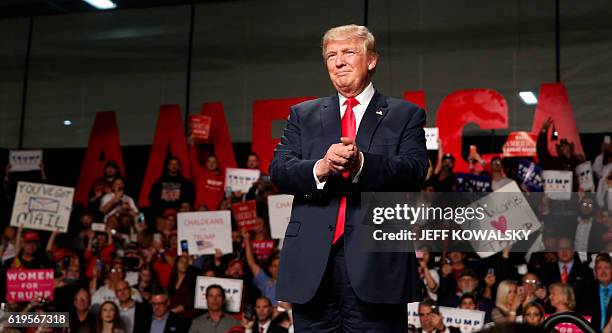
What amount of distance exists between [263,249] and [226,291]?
1.91 feet

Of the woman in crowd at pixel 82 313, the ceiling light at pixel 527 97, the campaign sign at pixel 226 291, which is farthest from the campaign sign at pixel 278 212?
the ceiling light at pixel 527 97

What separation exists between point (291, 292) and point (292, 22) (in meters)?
7.76

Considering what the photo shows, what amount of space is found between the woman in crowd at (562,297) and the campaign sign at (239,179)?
315 centimetres

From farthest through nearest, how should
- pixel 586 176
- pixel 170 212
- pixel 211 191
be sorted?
1. pixel 211 191
2. pixel 170 212
3. pixel 586 176

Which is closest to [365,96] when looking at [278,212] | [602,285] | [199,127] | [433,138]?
[602,285]

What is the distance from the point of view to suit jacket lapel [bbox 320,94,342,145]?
2.18 meters

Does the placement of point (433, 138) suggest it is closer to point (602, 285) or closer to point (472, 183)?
point (472, 183)

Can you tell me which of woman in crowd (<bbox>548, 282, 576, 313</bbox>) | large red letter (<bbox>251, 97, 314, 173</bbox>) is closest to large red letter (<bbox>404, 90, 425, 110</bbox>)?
large red letter (<bbox>251, 97, 314, 173</bbox>)

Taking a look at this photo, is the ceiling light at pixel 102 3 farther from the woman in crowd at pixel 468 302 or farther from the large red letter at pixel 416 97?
the woman in crowd at pixel 468 302

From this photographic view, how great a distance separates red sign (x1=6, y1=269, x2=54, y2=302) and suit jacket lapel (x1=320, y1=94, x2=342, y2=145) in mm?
4961

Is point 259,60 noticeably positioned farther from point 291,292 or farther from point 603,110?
point 291,292

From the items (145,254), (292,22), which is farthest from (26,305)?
(292,22)

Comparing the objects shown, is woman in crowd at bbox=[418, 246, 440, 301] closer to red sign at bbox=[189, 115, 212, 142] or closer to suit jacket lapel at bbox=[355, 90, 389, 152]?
red sign at bbox=[189, 115, 212, 142]

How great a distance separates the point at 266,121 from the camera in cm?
871
